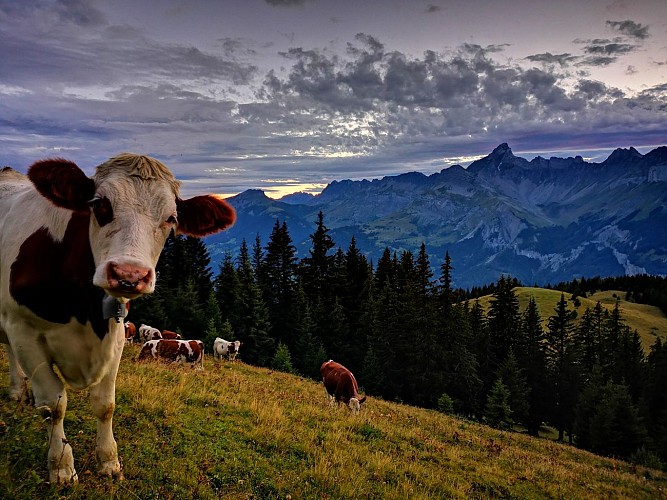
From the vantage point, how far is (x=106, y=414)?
5.02 meters

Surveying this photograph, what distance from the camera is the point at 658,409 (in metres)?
61.6

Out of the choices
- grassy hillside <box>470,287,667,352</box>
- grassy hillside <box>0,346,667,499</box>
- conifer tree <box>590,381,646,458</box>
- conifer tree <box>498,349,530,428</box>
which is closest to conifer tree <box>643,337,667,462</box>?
conifer tree <box>590,381,646,458</box>

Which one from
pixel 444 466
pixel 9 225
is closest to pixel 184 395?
pixel 9 225

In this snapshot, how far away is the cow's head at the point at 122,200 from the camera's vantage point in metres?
3.45

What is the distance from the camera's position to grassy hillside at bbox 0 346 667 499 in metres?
4.96

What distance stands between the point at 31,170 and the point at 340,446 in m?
7.93

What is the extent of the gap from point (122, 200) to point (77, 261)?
1240 mm

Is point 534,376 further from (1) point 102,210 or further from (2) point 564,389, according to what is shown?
(1) point 102,210

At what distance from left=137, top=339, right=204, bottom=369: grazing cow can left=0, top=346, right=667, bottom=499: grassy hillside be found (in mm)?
7215

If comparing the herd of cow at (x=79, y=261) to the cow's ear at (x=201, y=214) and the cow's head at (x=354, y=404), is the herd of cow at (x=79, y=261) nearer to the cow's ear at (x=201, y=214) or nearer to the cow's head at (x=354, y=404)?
the cow's ear at (x=201, y=214)

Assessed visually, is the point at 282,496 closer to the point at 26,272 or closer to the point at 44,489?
the point at 44,489

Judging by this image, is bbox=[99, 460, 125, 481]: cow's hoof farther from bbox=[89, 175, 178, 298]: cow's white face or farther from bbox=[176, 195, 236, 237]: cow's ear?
bbox=[176, 195, 236, 237]: cow's ear

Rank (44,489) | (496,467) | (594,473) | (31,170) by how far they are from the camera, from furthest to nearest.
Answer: (594,473), (496,467), (44,489), (31,170)

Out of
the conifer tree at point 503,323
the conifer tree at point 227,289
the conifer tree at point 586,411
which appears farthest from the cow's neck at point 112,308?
the conifer tree at point 503,323
